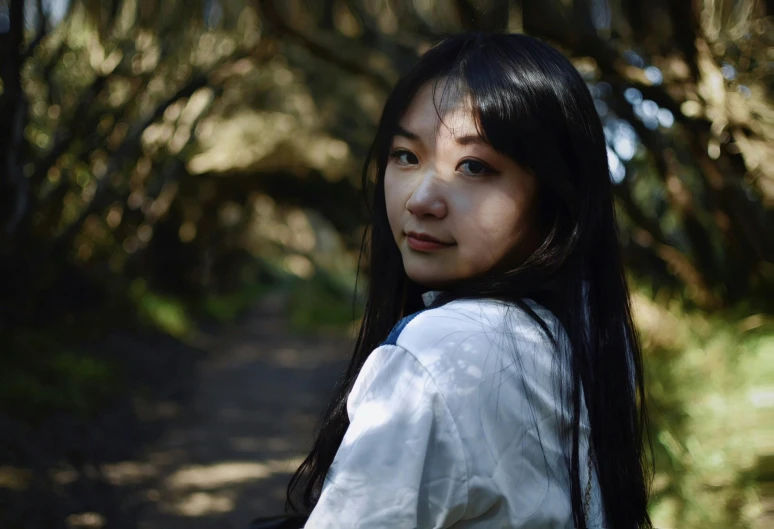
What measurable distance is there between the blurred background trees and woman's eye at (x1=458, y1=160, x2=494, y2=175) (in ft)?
11.1

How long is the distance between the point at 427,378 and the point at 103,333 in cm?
1030

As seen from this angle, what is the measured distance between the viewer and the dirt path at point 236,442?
573 cm

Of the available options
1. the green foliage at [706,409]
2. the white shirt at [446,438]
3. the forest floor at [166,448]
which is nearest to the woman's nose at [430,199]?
the white shirt at [446,438]

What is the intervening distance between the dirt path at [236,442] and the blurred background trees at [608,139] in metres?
1.69

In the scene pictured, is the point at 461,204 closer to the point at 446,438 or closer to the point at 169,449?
the point at 446,438

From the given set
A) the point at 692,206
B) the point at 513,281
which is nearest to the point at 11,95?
the point at 692,206

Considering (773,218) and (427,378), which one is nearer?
(427,378)

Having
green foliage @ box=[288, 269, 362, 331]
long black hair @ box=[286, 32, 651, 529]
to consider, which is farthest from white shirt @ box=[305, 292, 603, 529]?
green foliage @ box=[288, 269, 362, 331]

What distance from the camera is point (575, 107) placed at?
1.48m

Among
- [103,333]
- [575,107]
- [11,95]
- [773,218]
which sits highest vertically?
[11,95]

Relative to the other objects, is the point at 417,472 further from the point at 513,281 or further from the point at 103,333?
the point at 103,333

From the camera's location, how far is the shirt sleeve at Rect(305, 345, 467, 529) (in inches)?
44.9

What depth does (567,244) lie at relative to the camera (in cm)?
147

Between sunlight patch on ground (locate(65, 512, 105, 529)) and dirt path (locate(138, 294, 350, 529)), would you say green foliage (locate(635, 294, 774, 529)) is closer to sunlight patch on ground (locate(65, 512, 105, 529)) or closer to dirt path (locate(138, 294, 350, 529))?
dirt path (locate(138, 294, 350, 529))
